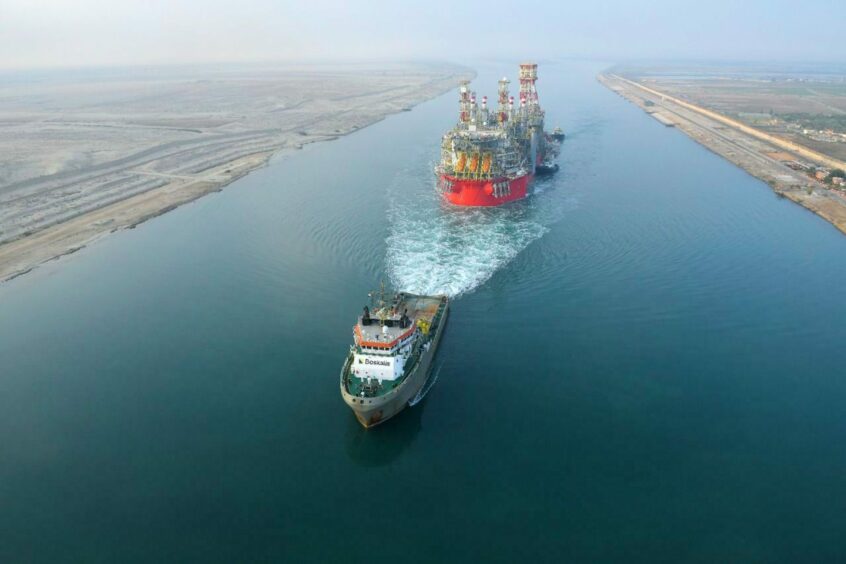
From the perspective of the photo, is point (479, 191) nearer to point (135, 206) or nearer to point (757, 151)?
point (135, 206)

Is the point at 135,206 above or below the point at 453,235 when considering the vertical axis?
above

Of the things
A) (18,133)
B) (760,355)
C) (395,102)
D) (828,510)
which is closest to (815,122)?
(395,102)

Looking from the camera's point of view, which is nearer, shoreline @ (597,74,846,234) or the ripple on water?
the ripple on water

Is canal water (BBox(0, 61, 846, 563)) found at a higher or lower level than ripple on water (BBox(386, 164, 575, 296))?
lower

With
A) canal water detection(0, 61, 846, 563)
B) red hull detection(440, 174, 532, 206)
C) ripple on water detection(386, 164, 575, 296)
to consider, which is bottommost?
canal water detection(0, 61, 846, 563)

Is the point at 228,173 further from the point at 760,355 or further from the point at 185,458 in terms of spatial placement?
the point at 760,355

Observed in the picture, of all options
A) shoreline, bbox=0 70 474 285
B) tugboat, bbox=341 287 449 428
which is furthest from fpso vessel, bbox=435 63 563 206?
tugboat, bbox=341 287 449 428

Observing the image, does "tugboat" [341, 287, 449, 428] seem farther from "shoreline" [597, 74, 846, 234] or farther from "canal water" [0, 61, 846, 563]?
"shoreline" [597, 74, 846, 234]

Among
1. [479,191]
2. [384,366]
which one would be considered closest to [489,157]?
[479,191]
